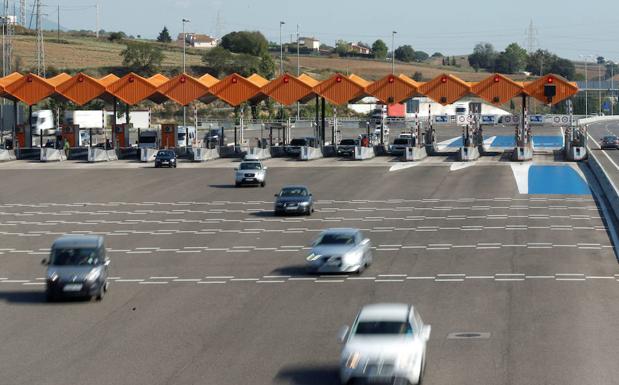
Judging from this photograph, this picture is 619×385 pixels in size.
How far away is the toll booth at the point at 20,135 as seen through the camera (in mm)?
89938

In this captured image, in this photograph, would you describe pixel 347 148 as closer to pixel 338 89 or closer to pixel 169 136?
pixel 338 89

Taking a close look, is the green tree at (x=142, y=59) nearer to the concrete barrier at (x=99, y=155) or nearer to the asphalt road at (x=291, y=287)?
the concrete barrier at (x=99, y=155)

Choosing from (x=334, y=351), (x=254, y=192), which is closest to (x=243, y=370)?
(x=334, y=351)

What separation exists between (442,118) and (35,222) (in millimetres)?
53686

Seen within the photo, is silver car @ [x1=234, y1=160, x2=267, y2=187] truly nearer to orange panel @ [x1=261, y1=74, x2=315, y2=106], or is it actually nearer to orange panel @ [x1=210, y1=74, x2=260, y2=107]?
orange panel @ [x1=261, y1=74, x2=315, y2=106]

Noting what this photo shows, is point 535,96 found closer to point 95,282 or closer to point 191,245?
point 191,245

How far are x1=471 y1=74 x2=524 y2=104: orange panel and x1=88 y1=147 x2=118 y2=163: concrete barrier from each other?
88.4ft

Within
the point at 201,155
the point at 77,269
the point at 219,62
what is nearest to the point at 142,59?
the point at 219,62

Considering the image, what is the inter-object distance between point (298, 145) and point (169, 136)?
1121 cm

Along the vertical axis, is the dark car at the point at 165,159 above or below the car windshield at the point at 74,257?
above

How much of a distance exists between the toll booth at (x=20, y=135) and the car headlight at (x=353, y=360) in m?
72.8

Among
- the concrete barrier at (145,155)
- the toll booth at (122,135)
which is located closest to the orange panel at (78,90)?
the toll booth at (122,135)

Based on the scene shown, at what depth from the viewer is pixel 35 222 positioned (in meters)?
50.0

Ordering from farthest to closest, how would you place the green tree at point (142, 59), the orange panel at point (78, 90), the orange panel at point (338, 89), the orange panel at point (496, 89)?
the green tree at point (142, 59) < the orange panel at point (78, 90) < the orange panel at point (338, 89) < the orange panel at point (496, 89)
